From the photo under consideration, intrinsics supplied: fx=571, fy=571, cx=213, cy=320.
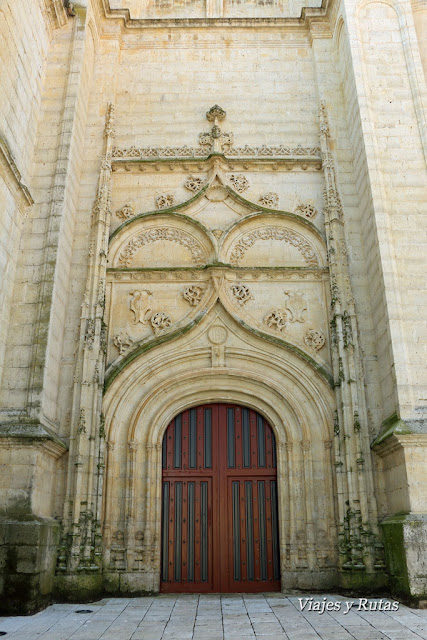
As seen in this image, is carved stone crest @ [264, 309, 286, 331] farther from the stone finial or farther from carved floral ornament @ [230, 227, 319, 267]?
the stone finial

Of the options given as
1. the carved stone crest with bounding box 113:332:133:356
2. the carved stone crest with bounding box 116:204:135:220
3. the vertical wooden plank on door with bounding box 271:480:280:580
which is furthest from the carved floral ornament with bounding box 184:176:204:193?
the vertical wooden plank on door with bounding box 271:480:280:580

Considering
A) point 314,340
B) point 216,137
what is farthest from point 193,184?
point 314,340

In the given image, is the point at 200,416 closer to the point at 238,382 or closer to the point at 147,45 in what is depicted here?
the point at 238,382

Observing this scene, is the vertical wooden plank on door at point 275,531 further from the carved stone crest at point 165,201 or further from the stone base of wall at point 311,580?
the carved stone crest at point 165,201

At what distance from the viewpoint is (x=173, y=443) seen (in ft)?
27.4

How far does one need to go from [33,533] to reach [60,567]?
815 mm

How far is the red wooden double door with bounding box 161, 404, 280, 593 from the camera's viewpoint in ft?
25.3

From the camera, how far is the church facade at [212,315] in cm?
727

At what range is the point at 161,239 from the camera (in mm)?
9398

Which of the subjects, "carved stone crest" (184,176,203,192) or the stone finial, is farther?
the stone finial

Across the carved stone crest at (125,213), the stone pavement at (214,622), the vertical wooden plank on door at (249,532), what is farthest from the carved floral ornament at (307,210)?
the stone pavement at (214,622)

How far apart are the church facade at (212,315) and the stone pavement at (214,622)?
1.49 feet

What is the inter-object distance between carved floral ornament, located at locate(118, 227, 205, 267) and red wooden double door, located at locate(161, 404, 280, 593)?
251 centimetres

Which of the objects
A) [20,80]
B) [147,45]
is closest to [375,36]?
[147,45]
